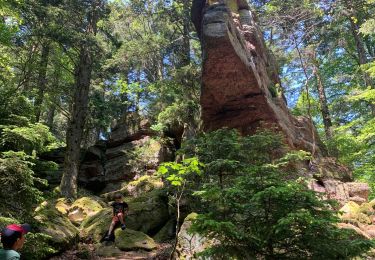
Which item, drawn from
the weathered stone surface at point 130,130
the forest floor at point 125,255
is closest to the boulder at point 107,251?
the forest floor at point 125,255

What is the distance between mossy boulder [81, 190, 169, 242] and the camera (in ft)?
38.8

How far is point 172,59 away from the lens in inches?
944

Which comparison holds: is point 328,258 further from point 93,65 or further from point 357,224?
point 93,65

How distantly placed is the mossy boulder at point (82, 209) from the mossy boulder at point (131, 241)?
3289 millimetres

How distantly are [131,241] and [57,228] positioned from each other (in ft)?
7.03

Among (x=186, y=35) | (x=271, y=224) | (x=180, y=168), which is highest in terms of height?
(x=186, y=35)

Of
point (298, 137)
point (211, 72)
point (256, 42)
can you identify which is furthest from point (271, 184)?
point (256, 42)

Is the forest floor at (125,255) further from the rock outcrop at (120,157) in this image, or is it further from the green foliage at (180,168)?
the rock outcrop at (120,157)

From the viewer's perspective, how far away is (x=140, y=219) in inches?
490

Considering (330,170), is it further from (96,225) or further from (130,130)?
(130,130)

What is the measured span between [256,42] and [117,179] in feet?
36.1

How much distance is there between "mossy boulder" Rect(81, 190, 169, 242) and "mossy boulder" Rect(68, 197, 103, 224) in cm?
104

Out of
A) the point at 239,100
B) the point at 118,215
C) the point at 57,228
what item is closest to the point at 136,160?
the point at 239,100

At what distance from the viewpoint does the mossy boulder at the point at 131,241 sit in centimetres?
1024
